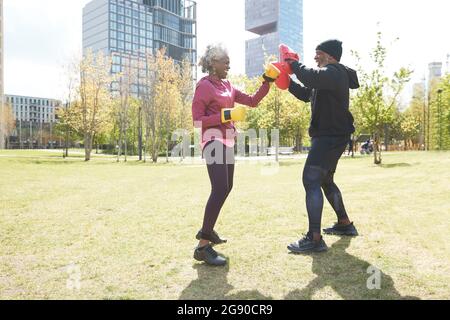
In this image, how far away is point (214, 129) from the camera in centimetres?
375

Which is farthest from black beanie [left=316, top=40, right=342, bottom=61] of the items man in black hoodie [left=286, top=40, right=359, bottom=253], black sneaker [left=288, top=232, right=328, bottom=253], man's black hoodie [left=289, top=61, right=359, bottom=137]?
black sneaker [left=288, top=232, right=328, bottom=253]

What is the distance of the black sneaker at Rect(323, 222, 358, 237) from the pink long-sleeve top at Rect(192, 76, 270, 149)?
192 cm

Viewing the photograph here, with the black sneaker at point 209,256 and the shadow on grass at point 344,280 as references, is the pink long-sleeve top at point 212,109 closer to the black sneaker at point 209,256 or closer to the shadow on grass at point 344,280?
the black sneaker at point 209,256

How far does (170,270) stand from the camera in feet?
11.2

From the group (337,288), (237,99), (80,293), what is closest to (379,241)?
(337,288)

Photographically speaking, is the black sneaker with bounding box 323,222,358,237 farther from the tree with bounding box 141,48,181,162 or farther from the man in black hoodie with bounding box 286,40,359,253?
the tree with bounding box 141,48,181,162

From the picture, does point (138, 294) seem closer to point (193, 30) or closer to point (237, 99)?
point (237, 99)

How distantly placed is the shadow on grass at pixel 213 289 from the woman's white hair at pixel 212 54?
6.80 feet

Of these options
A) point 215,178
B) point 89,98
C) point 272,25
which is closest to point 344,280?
point 215,178

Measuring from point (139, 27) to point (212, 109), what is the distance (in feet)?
441

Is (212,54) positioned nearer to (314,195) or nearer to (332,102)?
(332,102)

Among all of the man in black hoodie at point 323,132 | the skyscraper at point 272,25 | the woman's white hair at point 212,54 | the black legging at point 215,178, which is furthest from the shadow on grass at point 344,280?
the skyscraper at point 272,25

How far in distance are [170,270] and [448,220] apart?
436 cm

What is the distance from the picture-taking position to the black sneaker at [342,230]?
4.69m
